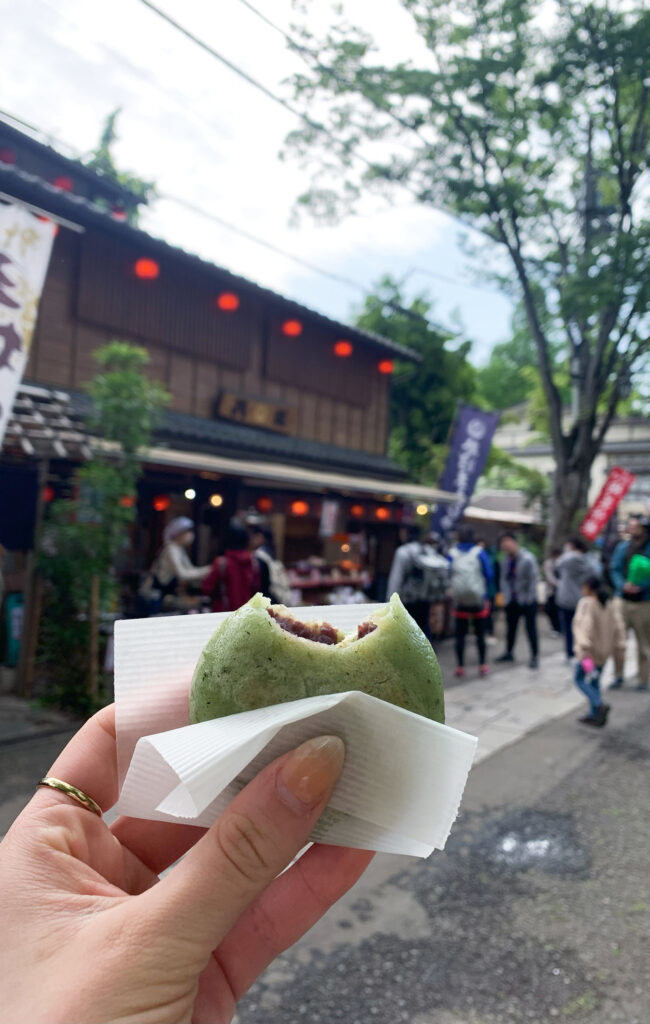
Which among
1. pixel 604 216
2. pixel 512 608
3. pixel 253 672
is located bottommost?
pixel 512 608

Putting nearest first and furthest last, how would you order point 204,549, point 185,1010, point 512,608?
point 185,1010, point 512,608, point 204,549

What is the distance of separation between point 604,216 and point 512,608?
832 cm

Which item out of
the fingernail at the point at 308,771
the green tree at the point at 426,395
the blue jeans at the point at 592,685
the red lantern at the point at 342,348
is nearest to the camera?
the fingernail at the point at 308,771

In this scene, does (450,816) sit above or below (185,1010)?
above

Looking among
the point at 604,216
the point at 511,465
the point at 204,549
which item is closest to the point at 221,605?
the point at 204,549

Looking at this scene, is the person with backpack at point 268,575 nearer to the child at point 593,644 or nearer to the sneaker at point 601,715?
the child at point 593,644

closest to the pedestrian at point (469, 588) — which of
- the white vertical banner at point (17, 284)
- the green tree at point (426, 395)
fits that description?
the white vertical banner at point (17, 284)

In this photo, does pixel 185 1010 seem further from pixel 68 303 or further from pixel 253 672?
pixel 68 303

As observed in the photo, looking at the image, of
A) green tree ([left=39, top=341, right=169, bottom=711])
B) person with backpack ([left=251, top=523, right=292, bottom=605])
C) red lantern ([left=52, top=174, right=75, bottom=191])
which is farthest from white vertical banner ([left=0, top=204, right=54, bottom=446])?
red lantern ([left=52, top=174, right=75, bottom=191])

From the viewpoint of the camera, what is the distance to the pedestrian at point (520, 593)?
10578 millimetres

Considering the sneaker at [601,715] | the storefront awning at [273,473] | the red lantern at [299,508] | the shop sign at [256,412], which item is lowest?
the sneaker at [601,715]

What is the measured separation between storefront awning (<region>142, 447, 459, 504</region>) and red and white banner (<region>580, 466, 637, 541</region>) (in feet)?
12.6

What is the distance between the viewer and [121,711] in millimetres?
1467

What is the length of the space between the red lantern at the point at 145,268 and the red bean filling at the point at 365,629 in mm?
10315
